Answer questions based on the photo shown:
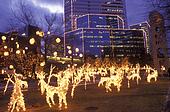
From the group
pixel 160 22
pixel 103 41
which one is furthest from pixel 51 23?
pixel 103 41

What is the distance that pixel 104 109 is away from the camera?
16.2 metres

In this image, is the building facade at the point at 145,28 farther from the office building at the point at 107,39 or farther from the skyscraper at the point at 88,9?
the office building at the point at 107,39

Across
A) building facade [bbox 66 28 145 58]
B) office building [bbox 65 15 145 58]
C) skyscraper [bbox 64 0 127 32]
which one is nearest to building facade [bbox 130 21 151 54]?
building facade [bbox 66 28 145 58]

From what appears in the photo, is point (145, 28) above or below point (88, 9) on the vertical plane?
below

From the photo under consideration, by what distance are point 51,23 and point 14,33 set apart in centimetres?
750

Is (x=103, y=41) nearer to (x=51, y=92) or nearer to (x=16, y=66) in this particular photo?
(x=16, y=66)

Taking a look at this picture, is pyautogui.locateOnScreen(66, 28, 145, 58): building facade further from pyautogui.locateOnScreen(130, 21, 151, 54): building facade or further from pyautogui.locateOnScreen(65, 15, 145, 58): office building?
pyautogui.locateOnScreen(130, 21, 151, 54): building facade

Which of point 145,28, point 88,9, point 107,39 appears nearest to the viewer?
point 145,28

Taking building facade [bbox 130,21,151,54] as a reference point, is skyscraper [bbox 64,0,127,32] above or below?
above

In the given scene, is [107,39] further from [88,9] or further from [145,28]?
[145,28]

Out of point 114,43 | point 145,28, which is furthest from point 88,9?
point 145,28

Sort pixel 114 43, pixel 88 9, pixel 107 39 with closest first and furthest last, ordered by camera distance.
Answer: pixel 114 43
pixel 107 39
pixel 88 9

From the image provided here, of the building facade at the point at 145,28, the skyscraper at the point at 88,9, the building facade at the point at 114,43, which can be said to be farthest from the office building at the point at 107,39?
the building facade at the point at 145,28

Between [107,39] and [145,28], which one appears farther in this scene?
[107,39]
